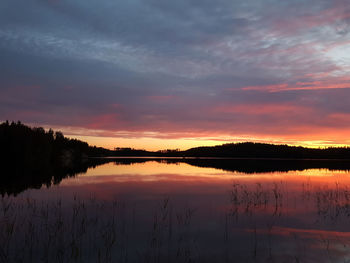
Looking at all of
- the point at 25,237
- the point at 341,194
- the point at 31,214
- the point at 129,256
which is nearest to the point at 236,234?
the point at 129,256

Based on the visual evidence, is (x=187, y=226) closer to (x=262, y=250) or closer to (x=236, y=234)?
(x=236, y=234)

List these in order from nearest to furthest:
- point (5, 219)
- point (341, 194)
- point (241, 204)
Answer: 1. point (5, 219)
2. point (241, 204)
3. point (341, 194)

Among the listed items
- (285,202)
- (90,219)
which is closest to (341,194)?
(285,202)

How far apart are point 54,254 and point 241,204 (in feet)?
50.1

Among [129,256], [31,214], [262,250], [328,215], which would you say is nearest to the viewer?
[129,256]

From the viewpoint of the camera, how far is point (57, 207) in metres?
19.8

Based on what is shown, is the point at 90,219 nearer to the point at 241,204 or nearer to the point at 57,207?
the point at 57,207

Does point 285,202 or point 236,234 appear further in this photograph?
point 285,202

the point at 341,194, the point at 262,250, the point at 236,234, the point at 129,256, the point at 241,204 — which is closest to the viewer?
the point at 129,256

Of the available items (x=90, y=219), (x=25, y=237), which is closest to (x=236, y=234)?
(x=90, y=219)

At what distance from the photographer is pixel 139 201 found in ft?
76.1

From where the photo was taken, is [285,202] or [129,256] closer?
[129,256]

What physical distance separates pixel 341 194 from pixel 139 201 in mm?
19493

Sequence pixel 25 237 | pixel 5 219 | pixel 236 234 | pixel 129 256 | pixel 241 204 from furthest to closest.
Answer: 1. pixel 241 204
2. pixel 5 219
3. pixel 236 234
4. pixel 25 237
5. pixel 129 256
